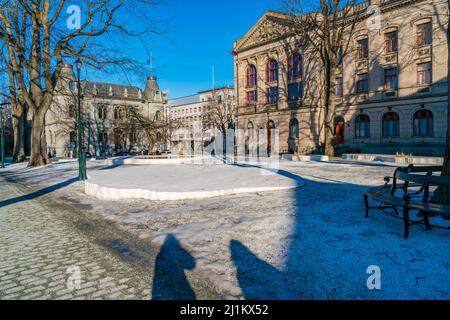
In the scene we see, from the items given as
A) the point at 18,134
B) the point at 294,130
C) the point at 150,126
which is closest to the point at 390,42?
the point at 294,130

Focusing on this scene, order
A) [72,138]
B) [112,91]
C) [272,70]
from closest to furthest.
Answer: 1. [272,70]
2. [72,138]
3. [112,91]

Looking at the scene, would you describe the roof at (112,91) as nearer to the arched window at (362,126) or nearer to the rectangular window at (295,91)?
the rectangular window at (295,91)

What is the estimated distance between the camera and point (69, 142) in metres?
56.7

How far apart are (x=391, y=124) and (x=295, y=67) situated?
45.0 feet

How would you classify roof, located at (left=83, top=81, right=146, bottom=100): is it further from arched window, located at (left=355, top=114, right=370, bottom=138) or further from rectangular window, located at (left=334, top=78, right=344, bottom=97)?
arched window, located at (left=355, top=114, right=370, bottom=138)

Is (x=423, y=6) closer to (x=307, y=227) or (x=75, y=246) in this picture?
(x=307, y=227)

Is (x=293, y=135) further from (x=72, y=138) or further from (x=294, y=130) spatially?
(x=72, y=138)

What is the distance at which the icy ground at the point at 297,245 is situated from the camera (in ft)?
10.1

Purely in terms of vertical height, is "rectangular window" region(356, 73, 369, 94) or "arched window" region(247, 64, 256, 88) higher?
"arched window" region(247, 64, 256, 88)

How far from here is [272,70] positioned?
3972 centimetres

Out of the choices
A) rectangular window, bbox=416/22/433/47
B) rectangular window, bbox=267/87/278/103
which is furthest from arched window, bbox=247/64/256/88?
rectangular window, bbox=416/22/433/47

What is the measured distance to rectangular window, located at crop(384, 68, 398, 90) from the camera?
94.6 feet

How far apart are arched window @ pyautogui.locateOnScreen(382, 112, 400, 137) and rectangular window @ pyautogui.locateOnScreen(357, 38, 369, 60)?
682 cm

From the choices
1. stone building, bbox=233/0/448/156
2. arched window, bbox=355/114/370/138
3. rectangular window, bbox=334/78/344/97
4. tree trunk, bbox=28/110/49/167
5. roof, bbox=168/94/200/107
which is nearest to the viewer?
tree trunk, bbox=28/110/49/167
